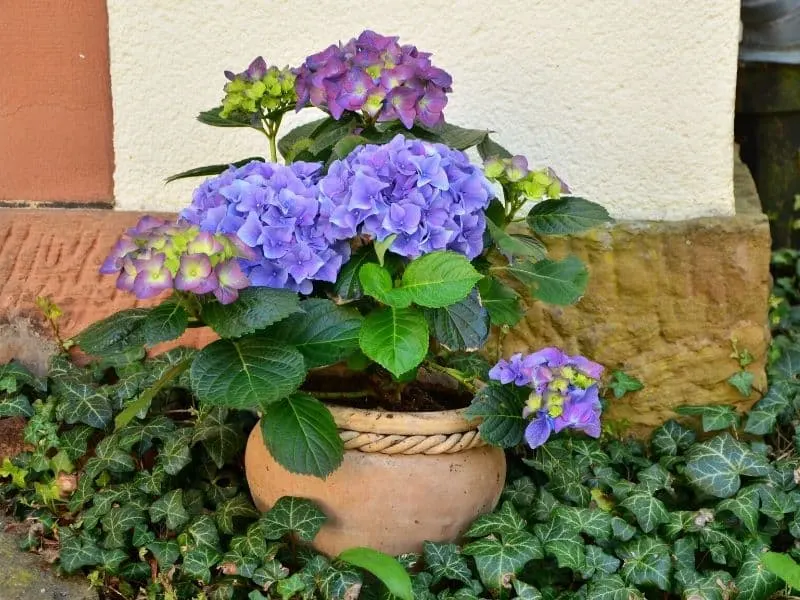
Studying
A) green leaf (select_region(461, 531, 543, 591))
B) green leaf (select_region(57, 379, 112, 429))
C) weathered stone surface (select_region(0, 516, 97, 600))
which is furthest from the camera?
green leaf (select_region(57, 379, 112, 429))

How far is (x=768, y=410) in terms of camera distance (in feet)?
6.45

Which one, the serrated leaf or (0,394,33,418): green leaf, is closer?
the serrated leaf


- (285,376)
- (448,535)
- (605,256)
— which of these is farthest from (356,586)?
(605,256)

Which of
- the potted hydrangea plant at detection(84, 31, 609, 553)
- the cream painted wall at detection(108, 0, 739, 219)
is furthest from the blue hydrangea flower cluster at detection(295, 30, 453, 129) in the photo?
the cream painted wall at detection(108, 0, 739, 219)

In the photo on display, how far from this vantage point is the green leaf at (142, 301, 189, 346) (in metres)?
1.30

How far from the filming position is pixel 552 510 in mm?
1638

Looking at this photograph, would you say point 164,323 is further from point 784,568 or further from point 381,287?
point 784,568

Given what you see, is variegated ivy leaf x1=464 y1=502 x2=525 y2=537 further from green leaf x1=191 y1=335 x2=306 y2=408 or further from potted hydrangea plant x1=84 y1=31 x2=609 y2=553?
green leaf x1=191 y1=335 x2=306 y2=408

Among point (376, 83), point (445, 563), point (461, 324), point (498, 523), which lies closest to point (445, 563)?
point (445, 563)

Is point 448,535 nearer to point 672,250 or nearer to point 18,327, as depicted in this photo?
point 672,250

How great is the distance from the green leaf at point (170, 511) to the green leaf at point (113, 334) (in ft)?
1.41

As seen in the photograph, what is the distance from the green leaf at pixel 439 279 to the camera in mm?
1325

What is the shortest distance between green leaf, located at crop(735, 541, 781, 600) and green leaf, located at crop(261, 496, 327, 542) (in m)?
0.72

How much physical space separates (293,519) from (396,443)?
0.76 ft
